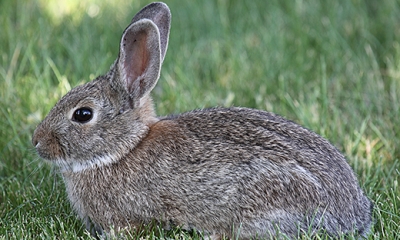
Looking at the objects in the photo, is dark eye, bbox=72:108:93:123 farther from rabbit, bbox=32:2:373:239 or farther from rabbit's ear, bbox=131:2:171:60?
rabbit's ear, bbox=131:2:171:60

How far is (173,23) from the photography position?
7.73 m

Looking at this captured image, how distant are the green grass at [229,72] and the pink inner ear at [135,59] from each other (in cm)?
80

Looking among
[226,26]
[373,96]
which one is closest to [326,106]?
[373,96]

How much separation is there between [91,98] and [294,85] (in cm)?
245

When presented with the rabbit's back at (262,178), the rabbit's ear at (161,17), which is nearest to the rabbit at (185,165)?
the rabbit's back at (262,178)

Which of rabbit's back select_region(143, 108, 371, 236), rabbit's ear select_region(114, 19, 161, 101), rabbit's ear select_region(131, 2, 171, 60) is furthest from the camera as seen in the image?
rabbit's ear select_region(131, 2, 171, 60)

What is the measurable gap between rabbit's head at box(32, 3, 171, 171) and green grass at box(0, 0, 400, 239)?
0.29m

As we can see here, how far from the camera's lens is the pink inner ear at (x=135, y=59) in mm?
4586

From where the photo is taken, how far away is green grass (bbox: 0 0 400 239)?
4969 mm

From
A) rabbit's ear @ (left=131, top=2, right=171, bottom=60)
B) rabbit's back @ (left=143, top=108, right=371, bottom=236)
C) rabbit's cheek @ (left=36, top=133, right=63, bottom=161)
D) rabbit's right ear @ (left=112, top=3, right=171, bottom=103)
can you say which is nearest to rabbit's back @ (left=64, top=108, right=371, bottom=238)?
rabbit's back @ (left=143, top=108, right=371, bottom=236)

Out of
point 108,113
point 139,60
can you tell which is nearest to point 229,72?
point 139,60

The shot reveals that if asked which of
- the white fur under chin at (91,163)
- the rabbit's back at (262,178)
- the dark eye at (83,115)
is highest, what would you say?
the dark eye at (83,115)

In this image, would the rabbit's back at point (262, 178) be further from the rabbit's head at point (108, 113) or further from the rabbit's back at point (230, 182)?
the rabbit's head at point (108, 113)

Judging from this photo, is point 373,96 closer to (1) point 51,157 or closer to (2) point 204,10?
(2) point 204,10
